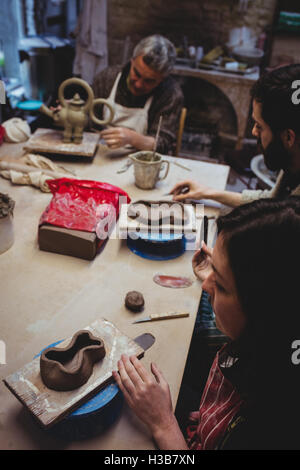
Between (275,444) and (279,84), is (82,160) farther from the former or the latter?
(275,444)

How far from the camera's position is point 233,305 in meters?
0.90

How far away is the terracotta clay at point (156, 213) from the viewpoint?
5.15 ft

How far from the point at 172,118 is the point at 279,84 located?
1.33m

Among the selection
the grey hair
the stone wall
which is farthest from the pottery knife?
the stone wall

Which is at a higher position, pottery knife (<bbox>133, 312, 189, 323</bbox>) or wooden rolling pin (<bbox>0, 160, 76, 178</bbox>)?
wooden rolling pin (<bbox>0, 160, 76, 178</bbox>)

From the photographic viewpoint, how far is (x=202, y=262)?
4.70 feet

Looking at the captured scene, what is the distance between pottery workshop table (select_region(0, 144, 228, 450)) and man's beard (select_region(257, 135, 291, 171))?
2.05 feet

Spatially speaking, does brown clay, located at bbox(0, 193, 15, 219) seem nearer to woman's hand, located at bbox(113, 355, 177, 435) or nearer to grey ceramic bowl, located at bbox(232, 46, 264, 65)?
woman's hand, located at bbox(113, 355, 177, 435)

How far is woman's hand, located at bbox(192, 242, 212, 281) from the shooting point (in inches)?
55.1

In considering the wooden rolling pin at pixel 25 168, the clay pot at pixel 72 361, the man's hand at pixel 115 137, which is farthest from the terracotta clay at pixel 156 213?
the man's hand at pixel 115 137

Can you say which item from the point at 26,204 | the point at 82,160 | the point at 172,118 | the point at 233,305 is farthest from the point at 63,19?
the point at 233,305

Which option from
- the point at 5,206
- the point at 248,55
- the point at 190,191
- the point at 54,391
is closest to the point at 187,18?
the point at 248,55

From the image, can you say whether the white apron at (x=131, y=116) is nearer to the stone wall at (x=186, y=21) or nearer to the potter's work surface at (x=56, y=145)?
the potter's work surface at (x=56, y=145)

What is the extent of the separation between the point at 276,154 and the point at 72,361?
1329mm
